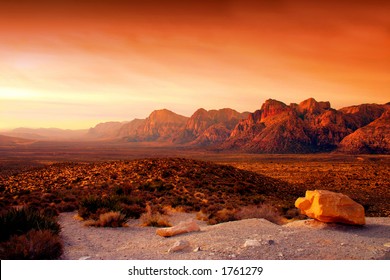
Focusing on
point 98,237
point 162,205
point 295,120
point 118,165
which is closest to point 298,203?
point 98,237

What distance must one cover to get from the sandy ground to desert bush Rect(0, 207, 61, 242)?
786mm

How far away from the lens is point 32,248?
8.32m

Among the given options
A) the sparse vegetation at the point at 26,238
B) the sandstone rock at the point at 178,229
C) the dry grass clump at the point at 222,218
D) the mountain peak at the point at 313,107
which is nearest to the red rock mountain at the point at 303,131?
the mountain peak at the point at 313,107

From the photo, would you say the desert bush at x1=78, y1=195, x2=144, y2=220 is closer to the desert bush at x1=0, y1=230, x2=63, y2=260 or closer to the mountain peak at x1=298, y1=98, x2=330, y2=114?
the desert bush at x1=0, y1=230, x2=63, y2=260

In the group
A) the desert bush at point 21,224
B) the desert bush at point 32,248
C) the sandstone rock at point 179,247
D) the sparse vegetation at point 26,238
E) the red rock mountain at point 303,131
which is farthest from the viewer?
the red rock mountain at point 303,131

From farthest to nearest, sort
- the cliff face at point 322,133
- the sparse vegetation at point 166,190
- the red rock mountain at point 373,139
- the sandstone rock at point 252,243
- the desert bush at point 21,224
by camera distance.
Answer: the cliff face at point 322,133 → the red rock mountain at point 373,139 → the sparse vegetation at point 166,190 → the desert bush at point 21,224 → the sandstone rock at point 252,243

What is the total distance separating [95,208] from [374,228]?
38.2 feet

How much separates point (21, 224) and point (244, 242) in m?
6.91

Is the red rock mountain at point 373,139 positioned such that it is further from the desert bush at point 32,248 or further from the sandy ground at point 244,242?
the desert bush at point 32,248

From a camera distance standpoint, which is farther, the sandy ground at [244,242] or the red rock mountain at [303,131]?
the red rock mountain at [303,131]

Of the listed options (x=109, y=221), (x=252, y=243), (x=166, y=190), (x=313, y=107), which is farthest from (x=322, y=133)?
(x=252, y=243)

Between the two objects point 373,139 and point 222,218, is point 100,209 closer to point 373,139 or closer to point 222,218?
point 222,218

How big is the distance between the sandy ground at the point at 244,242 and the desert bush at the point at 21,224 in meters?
0.79

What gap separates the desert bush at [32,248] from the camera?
8180 mm
